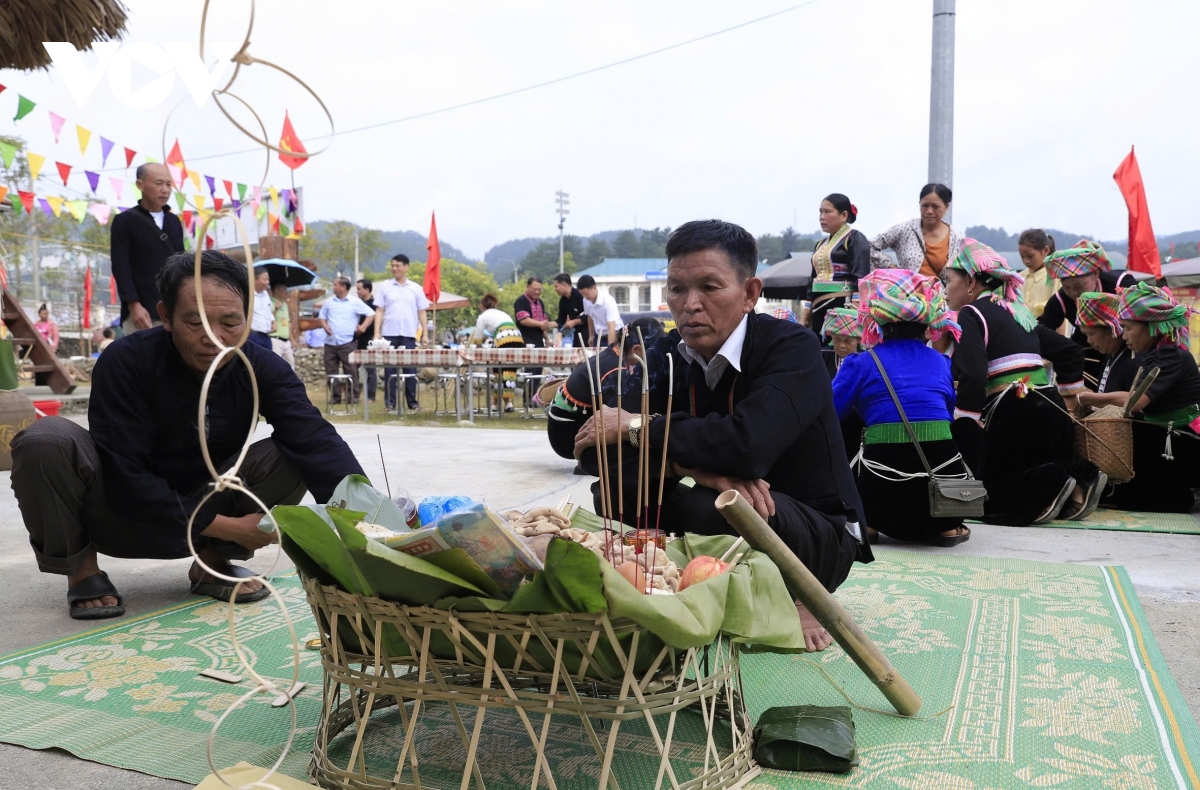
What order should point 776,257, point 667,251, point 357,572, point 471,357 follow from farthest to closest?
point 776,257 < point 471,357 < point 667,251 < point 357,572

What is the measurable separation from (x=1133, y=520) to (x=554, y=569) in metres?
4.04

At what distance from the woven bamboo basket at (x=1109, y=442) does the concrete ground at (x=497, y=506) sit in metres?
0.54

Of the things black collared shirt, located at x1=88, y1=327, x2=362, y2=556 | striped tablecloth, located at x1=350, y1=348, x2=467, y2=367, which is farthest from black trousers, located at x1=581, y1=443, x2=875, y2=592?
striped tablecloth, located at x1=350, y1=348, x2=467, y2=367

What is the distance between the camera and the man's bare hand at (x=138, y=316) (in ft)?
15.5

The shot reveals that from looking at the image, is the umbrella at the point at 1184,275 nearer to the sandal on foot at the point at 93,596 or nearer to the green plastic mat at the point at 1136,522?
the green plastic mat at the point at 1136,522

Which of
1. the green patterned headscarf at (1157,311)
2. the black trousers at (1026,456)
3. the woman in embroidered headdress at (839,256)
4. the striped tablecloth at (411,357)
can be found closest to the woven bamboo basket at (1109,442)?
the black trousers at (1026,456)

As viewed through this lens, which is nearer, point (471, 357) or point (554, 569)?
point (554, 569)

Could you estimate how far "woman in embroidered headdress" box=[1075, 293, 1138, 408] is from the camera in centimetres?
472

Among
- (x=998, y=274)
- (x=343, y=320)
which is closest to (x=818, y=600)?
(x=998, y=274)

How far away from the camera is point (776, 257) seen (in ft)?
285

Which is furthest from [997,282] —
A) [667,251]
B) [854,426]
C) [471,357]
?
[471,357]

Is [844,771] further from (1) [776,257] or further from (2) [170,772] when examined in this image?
(1) [776,257]

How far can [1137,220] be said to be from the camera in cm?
729

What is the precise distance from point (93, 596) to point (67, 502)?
0.29 meters
